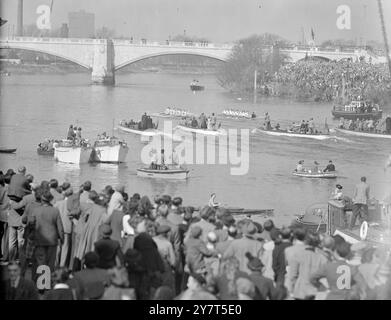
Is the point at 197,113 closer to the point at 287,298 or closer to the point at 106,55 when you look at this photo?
the point at 106,55

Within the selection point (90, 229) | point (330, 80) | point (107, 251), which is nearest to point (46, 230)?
point (90, 229)

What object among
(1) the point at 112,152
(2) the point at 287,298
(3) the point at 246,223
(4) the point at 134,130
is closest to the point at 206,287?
(2) the point at 287,298

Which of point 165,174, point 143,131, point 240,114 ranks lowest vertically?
point 165,174

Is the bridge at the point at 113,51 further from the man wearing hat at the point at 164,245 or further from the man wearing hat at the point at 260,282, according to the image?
the man wearing hat at the point at 260,282

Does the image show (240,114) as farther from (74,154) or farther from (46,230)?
(46,230)

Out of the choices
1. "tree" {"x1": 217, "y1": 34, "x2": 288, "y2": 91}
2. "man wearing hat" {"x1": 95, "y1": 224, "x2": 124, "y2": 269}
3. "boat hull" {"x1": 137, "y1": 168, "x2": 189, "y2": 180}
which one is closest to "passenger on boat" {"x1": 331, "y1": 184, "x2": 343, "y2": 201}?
"man wearing hat" {"x1": 95, "y1": 224, "x2": 124, "y2": 269}

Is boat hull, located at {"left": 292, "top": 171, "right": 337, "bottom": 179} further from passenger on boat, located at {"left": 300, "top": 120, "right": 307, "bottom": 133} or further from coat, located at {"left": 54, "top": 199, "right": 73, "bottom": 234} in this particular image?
coat, located at {"left": 54, "top": 199, "right": 73, "bottom": 234}
